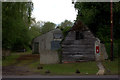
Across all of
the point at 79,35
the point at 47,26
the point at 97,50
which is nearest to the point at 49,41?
the point at 79,35

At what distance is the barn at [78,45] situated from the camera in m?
26.0

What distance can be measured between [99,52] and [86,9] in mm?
7027

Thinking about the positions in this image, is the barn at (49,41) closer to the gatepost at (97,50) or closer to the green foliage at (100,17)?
the green foliage at (100,17)

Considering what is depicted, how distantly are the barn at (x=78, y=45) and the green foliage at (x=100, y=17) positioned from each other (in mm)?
3423

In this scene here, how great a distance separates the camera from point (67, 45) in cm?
2628

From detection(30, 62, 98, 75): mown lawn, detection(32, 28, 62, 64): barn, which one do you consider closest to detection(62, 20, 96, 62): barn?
detection(30, 62, 98, 75): mown lawn

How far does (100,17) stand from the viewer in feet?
101

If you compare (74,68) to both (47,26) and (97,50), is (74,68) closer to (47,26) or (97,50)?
(97,50)

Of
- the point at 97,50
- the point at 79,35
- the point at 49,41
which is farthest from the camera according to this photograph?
the point at 49,41

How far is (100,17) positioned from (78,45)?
23.1ft

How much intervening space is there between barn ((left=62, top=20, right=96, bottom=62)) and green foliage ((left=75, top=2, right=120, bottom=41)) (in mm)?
3423

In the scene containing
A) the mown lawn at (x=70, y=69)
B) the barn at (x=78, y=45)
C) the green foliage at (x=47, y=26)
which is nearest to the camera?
the mown lawn at (x=70, y=69)

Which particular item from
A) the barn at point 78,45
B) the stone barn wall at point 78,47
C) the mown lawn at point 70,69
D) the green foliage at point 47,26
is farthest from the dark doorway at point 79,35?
the green foliage at point 47,26

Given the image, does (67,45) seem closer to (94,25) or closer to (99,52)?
(99,52)
